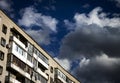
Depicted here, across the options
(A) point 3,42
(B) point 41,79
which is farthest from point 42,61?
(A) point 3,42

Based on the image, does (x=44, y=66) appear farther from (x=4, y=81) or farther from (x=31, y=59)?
(x=4, y=81)

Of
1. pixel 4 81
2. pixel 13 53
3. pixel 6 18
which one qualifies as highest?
pixel 6 18

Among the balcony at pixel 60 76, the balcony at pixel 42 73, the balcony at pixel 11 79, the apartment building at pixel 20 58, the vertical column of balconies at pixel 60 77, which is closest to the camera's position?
the balcony at pixel 11 79

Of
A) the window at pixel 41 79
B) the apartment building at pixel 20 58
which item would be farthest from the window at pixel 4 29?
the window at pixel 41 79

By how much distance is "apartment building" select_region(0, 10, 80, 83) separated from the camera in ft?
209

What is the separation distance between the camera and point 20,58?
67.4 m

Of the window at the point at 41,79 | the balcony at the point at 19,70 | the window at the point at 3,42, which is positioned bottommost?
the balcony at the point at 19,70

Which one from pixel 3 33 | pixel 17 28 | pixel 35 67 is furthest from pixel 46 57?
pixel 3 33

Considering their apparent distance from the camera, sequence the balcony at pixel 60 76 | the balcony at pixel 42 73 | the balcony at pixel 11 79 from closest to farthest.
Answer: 1. the balcony at pixel 11 79
2. the balcony at pixel 42 73
3. the balcony at pixel 60 76

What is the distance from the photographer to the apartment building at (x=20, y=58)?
209 ft

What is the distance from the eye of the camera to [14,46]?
6569 cm

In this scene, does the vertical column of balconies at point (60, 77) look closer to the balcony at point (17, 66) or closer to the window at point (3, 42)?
the balcony at point (17, 66)

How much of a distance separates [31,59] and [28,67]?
97.2 inches

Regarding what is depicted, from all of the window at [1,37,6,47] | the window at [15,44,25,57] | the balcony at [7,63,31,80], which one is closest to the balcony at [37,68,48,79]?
the balcony at [7,63,31,80]
